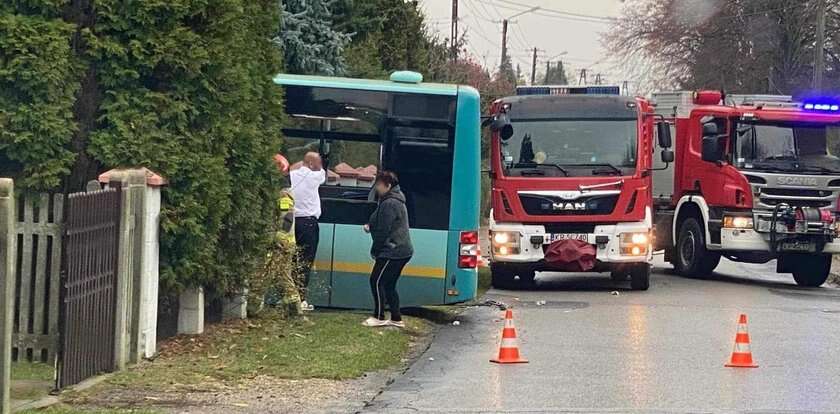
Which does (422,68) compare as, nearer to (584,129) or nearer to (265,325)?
(584,129)

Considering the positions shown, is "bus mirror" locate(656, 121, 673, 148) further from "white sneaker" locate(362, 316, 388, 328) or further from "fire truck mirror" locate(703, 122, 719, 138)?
"white sneaker" locate(362, 316, 388, 328)

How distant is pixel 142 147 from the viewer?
32.6 ft

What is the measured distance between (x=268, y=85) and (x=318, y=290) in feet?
9.38

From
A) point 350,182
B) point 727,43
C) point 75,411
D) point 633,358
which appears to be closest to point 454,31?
point 727,43

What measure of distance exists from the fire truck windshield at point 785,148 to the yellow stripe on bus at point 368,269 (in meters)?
8.01

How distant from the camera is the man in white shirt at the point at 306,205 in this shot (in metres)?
13.5

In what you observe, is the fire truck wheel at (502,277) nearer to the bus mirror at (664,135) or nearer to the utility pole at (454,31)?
the bus mirror at (664,135)

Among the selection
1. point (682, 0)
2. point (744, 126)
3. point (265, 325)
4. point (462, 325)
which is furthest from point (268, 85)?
point (682, 0)

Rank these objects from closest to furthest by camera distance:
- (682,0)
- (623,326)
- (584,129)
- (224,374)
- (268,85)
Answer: (224,374), (268,85), (623,326), (584,129), (682,0)

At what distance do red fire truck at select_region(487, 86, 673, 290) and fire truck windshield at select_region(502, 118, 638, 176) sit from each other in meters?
0.02

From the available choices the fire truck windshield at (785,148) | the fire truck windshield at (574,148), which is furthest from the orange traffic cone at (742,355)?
the fire truck windshield at (785,148)

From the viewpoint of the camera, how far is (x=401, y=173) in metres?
14.0

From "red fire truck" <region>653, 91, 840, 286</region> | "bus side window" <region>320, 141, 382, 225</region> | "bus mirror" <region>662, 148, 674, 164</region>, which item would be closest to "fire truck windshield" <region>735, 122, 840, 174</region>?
"red fire truck" <region>653, 91, 840, 286</region>

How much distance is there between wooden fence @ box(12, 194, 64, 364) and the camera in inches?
364
